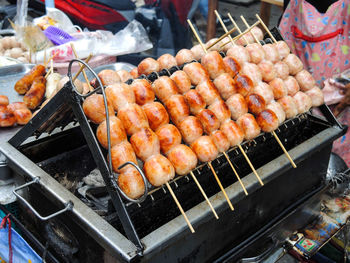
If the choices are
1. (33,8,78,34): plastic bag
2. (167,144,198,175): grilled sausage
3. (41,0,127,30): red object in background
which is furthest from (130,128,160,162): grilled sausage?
(41,0,127,30): red object in background

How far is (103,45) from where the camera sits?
17.2 feet

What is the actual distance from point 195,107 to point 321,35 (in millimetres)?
2842

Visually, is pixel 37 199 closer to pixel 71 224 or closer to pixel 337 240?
pixel 71 224

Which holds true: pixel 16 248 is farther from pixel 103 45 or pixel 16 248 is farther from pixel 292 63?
pixel 103 45

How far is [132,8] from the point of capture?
7.01 m

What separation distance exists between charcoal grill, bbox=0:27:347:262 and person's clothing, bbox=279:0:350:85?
1455 millimetres

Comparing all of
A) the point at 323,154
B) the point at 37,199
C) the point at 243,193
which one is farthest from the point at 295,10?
the point at 37,199

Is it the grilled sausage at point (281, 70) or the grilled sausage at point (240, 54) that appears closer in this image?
the grilled sausage at point (240, 54)

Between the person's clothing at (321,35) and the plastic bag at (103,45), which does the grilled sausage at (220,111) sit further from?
the plastic bag at (103,45)

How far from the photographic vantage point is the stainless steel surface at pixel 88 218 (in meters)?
1.80

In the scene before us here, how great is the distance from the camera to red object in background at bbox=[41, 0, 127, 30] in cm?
661

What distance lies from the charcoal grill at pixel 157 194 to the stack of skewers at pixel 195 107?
0.37ft

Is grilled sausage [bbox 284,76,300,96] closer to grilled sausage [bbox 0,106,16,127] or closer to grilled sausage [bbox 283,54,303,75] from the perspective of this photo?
grilled sausage [bbox 283,54,303,75]

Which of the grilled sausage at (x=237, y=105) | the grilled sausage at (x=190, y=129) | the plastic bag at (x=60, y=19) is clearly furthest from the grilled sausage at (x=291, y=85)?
the plastic bag at (x=60, y=19)
